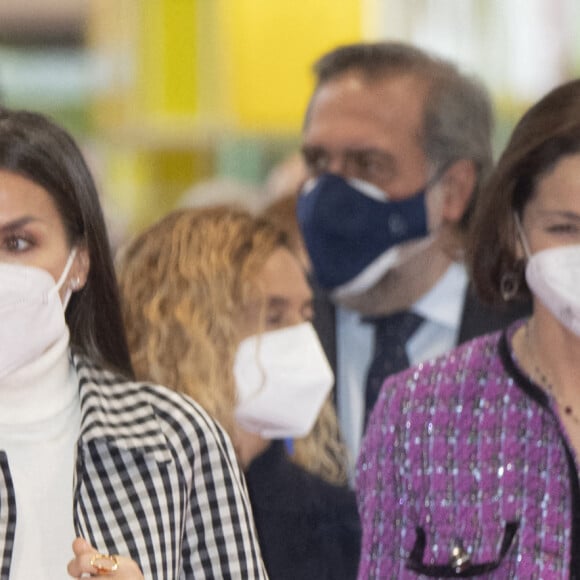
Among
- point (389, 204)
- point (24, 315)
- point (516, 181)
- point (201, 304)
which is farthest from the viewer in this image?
point (389, 204)

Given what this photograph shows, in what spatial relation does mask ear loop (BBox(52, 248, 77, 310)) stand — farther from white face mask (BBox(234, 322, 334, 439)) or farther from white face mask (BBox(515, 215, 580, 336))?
white face mask (BBox(515, 215, 580, 336))

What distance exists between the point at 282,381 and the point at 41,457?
1.64 feet

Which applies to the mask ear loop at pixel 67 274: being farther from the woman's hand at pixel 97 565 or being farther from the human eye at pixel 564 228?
the human eye at pixel 564 228

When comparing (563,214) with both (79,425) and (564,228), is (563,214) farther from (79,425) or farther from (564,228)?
(79,425)

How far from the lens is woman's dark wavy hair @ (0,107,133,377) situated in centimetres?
131

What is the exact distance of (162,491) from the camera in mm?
1301

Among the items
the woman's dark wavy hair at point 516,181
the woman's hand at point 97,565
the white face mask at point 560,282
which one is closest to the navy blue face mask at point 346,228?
the woman's dark wavy hair at point 516,181

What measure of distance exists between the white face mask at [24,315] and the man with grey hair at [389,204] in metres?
0.58

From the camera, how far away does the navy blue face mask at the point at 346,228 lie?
1765 millimetres

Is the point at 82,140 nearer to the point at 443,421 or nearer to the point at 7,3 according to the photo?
the point at 7,3

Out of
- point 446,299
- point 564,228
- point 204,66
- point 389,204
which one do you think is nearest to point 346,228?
point 389,204

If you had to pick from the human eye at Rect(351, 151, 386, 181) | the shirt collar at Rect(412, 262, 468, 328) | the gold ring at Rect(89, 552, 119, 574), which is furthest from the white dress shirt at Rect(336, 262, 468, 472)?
the gold ring at Rect(89, 552, 119, 574)

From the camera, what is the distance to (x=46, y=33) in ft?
6.36

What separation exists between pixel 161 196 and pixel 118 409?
0.63 meters
